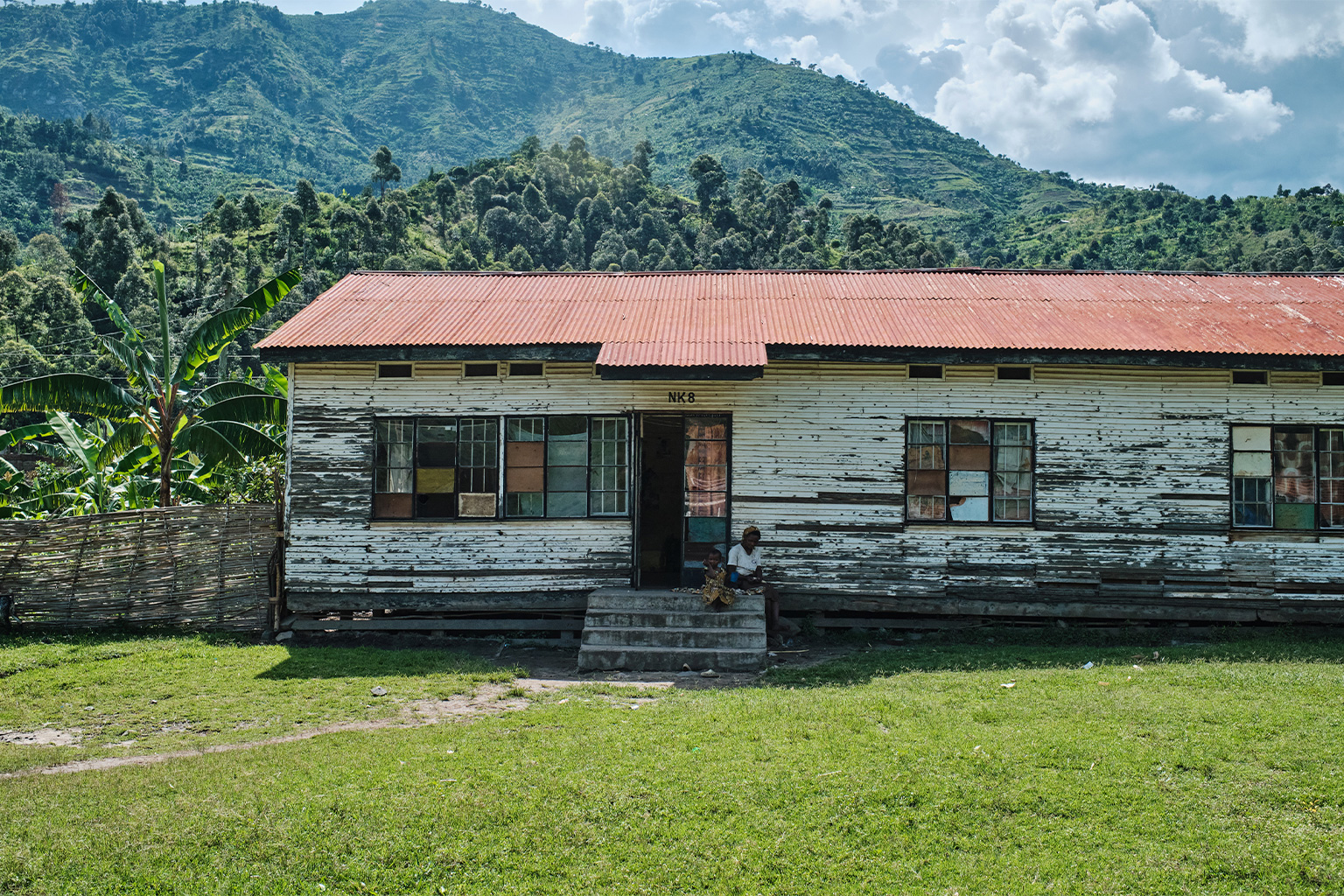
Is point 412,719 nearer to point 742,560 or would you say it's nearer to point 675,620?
point 675,620

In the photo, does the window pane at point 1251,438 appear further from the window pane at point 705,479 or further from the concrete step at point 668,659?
the concrete step at point 668,659

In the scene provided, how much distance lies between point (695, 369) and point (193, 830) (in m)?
7.61

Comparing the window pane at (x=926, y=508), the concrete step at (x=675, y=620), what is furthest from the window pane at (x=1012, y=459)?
the concrete step at (x=675, y=620)

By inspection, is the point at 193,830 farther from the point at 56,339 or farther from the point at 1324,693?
the point at 56,339

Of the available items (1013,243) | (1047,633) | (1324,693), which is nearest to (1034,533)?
(1047,633)

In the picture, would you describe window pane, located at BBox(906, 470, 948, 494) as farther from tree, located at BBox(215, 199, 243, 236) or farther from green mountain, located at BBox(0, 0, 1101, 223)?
green mountain, located at BBox(0, 0, 1101, 223)

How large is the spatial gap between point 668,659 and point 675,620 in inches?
26.9

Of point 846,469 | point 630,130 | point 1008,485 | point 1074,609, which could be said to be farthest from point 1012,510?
point 630,130

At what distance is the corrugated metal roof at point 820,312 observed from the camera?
42.1 ft

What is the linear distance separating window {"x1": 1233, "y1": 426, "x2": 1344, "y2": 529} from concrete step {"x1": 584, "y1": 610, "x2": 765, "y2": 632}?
700 centimetres

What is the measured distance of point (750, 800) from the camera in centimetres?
699

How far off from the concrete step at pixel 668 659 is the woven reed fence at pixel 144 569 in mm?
5090

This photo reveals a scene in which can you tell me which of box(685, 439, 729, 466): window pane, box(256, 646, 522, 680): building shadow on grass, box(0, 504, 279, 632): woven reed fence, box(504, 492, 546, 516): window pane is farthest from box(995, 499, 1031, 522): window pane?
box(0, 504, 279, 632): woven reed fence

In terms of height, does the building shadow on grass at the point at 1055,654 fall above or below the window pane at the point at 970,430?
below
